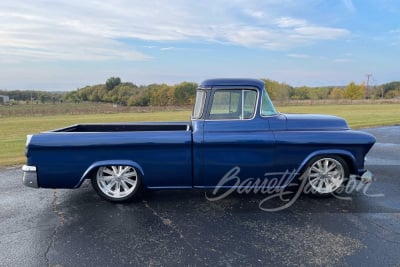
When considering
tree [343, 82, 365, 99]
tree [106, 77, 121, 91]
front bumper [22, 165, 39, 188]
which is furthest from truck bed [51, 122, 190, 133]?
tree [343, 82, 365, 99]

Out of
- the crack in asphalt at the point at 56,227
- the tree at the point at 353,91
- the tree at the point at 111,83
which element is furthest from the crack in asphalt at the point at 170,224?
the tree at the point at 353,91

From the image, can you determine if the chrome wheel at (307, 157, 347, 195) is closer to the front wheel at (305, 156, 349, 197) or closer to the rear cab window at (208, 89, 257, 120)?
the front wheel at (305, 156, 349, 197)

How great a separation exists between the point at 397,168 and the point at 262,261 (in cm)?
538

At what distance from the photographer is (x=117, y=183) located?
482 centimetres

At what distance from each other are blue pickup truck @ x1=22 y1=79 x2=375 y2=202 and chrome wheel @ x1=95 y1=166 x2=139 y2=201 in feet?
0.05

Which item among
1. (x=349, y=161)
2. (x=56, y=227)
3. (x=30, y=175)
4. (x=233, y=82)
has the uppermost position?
(x=233, y=82)

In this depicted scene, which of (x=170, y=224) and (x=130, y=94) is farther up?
(x=130, y=94)

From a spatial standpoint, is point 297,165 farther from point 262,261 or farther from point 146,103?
point 146,103

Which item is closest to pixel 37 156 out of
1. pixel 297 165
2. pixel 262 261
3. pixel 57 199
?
pixel 57 199

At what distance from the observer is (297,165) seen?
15.8 feet

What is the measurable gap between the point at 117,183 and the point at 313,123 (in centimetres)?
323

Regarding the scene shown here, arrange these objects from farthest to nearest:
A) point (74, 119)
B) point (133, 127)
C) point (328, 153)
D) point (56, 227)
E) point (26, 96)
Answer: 1. point (26, 96)
2. point (74, 119)
3. point (133, 127)
4. point (328, 153)
5. point (56, 227)

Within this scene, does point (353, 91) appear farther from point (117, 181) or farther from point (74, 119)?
point (117, 181)

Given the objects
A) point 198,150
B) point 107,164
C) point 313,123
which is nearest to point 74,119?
point 107,164
